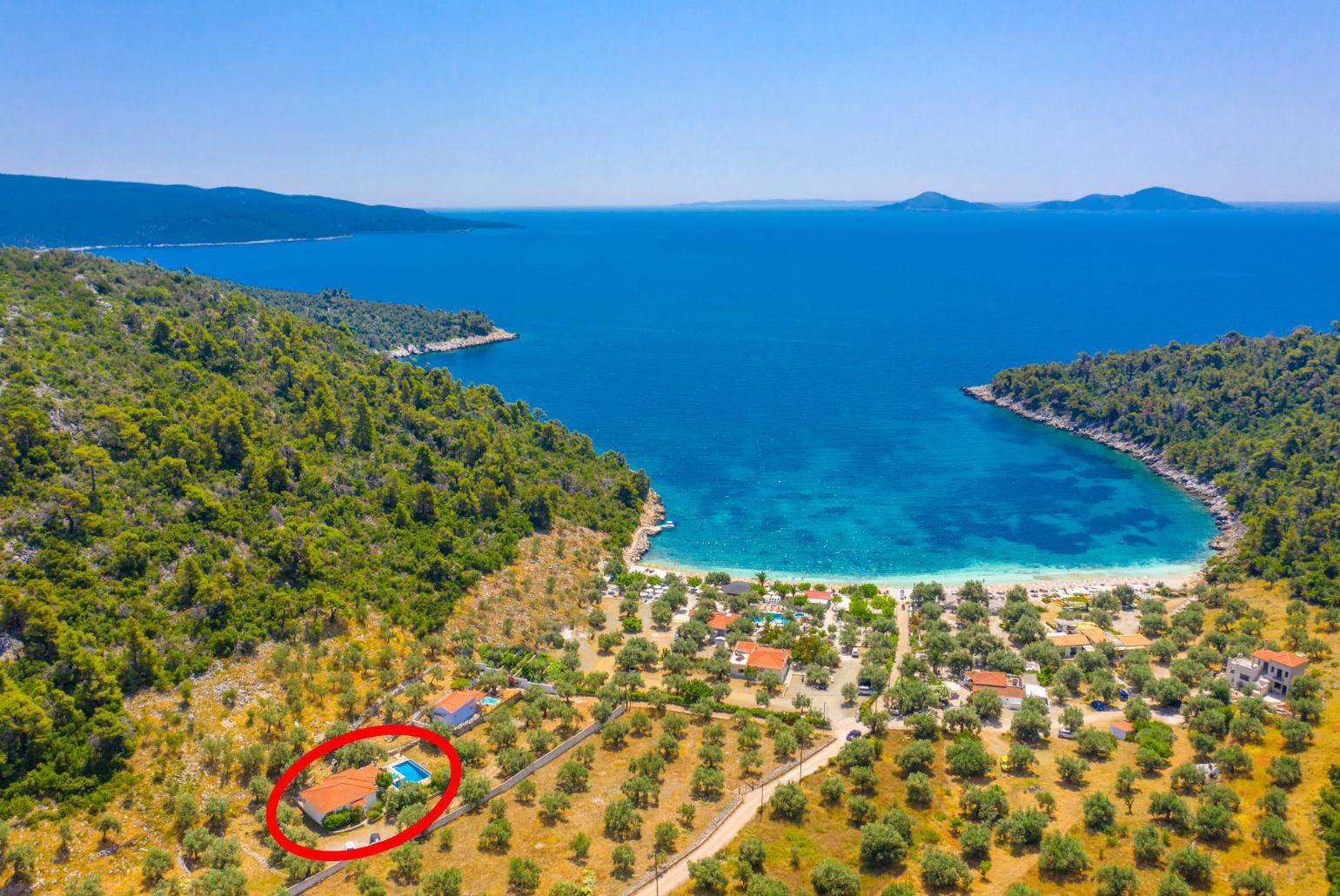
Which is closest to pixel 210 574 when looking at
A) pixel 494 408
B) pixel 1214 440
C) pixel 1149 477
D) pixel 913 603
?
pixel 494 408

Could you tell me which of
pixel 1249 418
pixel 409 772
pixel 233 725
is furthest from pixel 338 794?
pixel 1249 418

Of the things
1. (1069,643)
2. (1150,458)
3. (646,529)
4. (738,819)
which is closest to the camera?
(738,819)

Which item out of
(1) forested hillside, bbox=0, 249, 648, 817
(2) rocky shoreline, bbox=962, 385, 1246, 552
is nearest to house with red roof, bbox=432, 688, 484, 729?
(1) forested hillside, bbox=0, 249, 648, 817

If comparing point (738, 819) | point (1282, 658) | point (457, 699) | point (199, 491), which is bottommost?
point (738, 819)

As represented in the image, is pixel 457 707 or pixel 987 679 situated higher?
pixel 457 707

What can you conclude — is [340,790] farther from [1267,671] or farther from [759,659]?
[1267,671]

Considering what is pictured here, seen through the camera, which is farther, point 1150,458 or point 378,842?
point 1150,458
